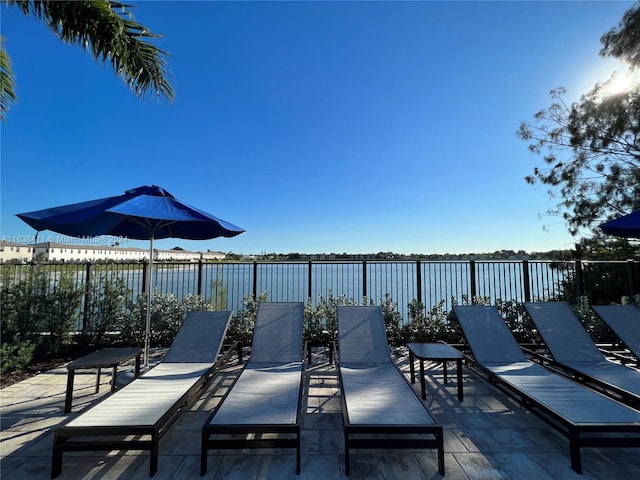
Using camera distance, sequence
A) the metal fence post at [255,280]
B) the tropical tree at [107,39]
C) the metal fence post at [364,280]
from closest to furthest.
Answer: the tropical tree at [107,39], the metal fence post at [255,280], the metal fence post at [364,280]

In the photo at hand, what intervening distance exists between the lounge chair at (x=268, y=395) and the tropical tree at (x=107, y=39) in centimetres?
479

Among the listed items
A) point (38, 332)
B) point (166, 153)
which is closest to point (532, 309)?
point (38, 332)

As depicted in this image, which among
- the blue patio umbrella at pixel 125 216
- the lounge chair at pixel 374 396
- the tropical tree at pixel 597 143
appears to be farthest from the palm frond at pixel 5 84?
the tropical tree at pixel 597 143

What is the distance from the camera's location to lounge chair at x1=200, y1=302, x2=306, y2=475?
84.2 inches

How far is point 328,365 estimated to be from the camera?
452 centimetres

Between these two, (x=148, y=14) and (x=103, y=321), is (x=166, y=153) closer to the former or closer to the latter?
(x=148, y=14)

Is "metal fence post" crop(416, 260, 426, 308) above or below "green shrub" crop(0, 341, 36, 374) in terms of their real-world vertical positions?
above

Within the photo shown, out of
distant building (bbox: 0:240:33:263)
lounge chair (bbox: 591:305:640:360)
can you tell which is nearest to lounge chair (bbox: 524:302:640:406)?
lounge chair (bbox: 591:305:640:360)

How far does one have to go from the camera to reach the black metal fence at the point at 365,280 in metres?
6.11

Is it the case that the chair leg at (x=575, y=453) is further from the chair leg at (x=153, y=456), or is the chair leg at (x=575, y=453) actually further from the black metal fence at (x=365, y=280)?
the black metal fence at (x=365, y=280)

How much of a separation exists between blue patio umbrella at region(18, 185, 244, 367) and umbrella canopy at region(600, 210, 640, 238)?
206 inches

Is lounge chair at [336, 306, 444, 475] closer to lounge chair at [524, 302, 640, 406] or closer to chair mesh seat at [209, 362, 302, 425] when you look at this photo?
chair mesh seat at [209, 362, 302, 425]

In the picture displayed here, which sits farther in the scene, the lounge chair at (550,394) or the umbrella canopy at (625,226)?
the umbrella canopy at (625,226)

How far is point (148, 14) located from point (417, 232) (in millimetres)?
11025
